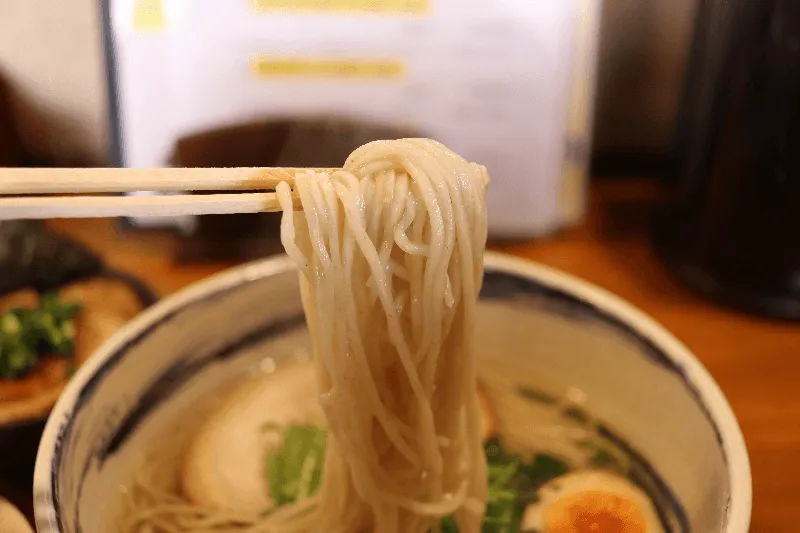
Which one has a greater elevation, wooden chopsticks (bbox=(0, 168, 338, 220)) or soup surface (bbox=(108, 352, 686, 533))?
wooden chopsticks (bbox=(0, 168, 338, 220))

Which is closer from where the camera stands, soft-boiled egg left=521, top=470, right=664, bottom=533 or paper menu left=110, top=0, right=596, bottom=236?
soft-boiled egg left=521, top=470, right=664, bottom=533

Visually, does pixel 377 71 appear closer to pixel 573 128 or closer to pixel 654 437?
pixel 573 128

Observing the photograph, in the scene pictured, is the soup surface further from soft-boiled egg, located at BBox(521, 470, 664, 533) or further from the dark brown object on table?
the dark brown object on table

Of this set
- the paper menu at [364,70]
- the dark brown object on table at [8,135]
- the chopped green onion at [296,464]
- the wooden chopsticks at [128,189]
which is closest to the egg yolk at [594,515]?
the chopped green onion at [296,464]

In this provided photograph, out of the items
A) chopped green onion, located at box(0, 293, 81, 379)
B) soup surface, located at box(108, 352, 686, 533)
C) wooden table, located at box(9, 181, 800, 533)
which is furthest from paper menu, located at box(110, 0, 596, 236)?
soup surface, located at box(108, 352, 686, 533)

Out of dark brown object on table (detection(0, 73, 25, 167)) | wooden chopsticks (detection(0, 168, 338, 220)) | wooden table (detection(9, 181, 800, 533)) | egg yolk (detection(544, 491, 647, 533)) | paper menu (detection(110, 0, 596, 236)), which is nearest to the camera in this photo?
wooden chopsticks (detection(0, 168, 338, 220))
